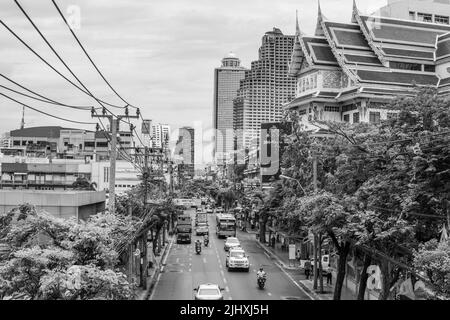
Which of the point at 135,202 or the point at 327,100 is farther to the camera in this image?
the point at 327,100

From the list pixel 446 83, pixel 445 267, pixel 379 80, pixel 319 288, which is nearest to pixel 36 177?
pixel 379 80

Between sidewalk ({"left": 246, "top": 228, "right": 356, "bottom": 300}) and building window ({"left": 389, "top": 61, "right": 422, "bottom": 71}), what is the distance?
24.0 m

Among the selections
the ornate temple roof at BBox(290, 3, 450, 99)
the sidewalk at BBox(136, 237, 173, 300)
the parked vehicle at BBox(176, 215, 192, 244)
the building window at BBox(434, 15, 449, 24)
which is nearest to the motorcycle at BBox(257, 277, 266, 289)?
the sidewalk at BBox(136, 237, 173, 300)

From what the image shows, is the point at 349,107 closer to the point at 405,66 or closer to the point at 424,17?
the point at 405,66

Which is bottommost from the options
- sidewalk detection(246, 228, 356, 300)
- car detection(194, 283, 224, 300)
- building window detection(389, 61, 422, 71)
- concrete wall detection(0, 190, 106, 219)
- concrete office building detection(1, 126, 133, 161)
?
sidewalk detection(246, 228, 356, 300)

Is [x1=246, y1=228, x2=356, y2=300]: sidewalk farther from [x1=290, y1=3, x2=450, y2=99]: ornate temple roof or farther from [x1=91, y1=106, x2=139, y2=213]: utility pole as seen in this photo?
[x1=290, y1=3, x2=450, y2=99]: ornate temple roof

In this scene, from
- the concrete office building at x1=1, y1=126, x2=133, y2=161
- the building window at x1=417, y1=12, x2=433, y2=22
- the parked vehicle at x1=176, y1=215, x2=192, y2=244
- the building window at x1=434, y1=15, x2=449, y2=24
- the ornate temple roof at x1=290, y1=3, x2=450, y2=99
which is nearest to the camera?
the parked vehicle at x1=176, y1=215, x2=192, y2=244

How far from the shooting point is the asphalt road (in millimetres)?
35500

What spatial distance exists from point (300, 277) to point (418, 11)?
58.1 m

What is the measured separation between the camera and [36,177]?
300ft

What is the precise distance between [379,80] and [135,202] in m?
34.2

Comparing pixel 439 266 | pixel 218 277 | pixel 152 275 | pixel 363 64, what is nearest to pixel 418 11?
pixel 363 64

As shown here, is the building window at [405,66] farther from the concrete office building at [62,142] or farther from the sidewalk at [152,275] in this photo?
the concrete office building at [62,142]
